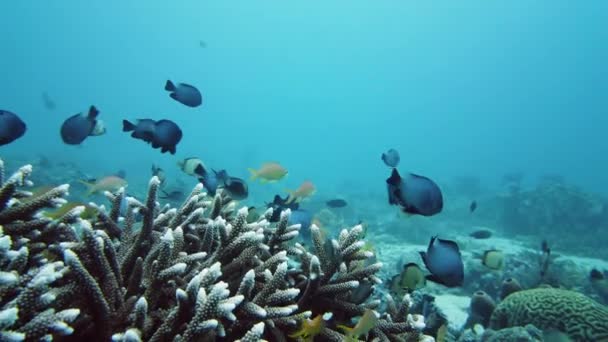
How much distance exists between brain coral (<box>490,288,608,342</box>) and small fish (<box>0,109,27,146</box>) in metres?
7.72

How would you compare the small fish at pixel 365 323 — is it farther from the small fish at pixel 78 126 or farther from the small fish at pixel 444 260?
the small fish at pixel 78 126

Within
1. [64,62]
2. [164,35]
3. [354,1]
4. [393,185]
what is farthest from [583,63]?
[64,62]

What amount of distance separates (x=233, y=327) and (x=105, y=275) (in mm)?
820

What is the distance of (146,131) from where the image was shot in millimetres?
5016

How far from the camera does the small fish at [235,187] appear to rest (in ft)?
17.3

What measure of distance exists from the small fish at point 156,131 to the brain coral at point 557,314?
6331mm

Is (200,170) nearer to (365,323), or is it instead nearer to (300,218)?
(300,218)

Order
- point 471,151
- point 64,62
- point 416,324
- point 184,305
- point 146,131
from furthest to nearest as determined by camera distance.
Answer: point 64,62
point 471,151
point 146,131
point 416,324
point 184,305

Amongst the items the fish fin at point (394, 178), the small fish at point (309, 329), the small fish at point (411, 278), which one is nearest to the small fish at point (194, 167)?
the fish fin at point (394, 178)

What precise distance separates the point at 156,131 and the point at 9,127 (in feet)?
5.23

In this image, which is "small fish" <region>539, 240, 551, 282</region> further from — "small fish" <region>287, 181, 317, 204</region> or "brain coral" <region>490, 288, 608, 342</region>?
"small fish" <region>287, 181, 317, 204</region>

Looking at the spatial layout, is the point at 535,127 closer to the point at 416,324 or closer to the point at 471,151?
the point at 471,151

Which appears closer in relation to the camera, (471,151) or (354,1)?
(471,151)

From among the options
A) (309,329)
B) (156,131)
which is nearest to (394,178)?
(309,329)
